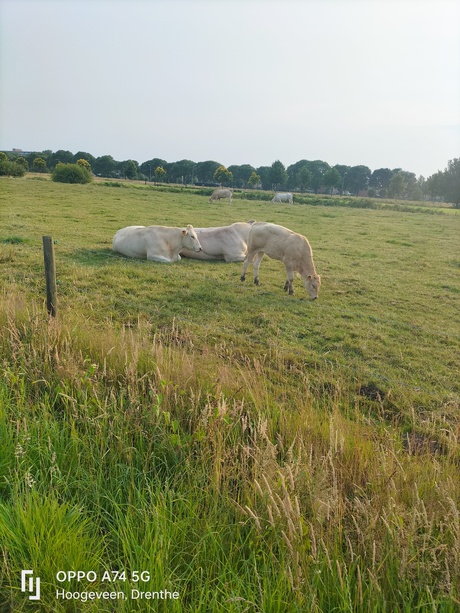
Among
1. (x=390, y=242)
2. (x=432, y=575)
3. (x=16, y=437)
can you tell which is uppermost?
Result: (x=390, y=242)

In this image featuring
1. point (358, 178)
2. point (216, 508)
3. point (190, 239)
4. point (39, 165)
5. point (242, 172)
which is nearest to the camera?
point (216, 508)

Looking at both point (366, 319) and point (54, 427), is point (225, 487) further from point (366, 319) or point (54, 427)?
point (366, 319)

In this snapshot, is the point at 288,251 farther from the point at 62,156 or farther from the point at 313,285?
the point at 62,156

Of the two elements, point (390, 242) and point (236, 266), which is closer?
point (236, 266)

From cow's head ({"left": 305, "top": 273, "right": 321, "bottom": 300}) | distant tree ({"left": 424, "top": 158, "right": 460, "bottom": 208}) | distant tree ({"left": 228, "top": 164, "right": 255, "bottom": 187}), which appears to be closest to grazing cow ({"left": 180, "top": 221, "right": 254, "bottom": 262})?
cow's head ({"left": 305, "top": 273, "right": 321, "bottom": 300})

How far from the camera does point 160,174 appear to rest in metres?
106

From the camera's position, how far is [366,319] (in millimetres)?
8016

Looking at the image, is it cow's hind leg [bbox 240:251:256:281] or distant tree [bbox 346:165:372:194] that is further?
distant tree [bbox 346:165:372:194]

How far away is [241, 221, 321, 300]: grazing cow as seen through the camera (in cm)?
941

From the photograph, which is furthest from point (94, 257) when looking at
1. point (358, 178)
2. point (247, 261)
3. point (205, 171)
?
point (358, 178)

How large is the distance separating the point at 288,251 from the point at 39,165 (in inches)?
3952

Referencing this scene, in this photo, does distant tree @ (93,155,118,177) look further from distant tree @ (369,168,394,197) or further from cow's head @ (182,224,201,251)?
cow's head @ (182,224,201,251)

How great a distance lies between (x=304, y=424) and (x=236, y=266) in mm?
9160

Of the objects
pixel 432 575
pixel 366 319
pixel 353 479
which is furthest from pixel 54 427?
pixel 366 319
